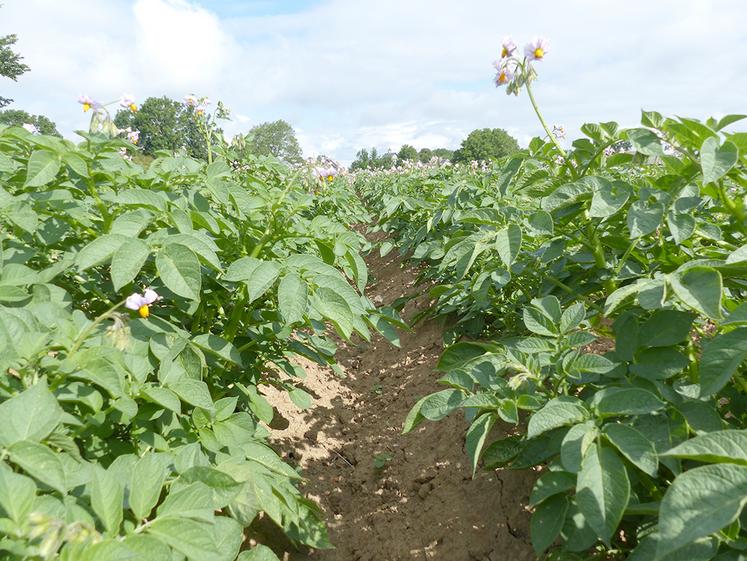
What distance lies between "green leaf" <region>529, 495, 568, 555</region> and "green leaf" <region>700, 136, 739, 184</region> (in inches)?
30.8

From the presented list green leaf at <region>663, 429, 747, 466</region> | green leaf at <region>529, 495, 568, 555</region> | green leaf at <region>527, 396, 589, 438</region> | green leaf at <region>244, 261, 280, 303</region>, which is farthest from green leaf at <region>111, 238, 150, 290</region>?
green leaf at <region>663, 429, 747, 466</region>

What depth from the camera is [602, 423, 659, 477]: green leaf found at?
1.06m

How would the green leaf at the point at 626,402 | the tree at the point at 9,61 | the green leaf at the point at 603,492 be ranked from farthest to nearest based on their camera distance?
the tree at the point at 9,61 → the green leaf at the point at 626,402 → the green leaf at the point at 603,492

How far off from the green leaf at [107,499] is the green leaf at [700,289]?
3.76 ft

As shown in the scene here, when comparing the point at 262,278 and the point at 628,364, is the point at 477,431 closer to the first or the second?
the point at 628,364

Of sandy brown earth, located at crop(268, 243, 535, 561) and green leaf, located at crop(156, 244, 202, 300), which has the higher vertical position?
green leaf, located at crop(156, 244, 202, 300)

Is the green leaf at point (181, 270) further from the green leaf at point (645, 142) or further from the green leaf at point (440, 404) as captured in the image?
the green leaf at point (645, 142)

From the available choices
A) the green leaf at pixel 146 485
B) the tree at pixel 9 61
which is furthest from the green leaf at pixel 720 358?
the tree at pixel 9 61

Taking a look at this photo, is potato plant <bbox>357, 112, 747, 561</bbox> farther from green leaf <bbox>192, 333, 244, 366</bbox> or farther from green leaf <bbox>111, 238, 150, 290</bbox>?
green leaf <bbox>111, 238, 150, 290</bbox>

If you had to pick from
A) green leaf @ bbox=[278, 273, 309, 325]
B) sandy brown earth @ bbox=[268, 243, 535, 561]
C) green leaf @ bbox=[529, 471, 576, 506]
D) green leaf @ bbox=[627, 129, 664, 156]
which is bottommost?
sandy brown earth @ bbox=[268, 243, 535, 561]

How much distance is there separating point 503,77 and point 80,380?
5.33 ft

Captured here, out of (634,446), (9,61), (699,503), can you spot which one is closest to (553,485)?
(634,446)

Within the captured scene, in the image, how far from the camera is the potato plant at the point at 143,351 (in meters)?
1.02

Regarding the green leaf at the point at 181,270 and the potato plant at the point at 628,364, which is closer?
the potato plant at the point at 628,364
